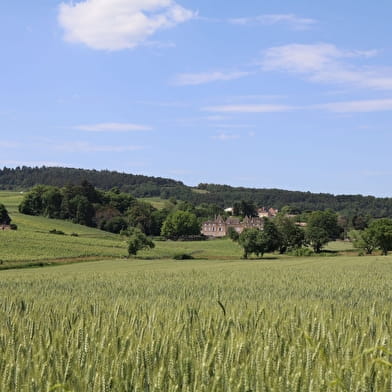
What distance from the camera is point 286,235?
108 meters

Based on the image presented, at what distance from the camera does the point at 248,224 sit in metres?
191

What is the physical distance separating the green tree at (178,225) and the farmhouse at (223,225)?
114 feet

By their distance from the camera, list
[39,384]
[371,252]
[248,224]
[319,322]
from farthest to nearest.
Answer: [248,224] → [371,252] → [319,322] → [39,384]

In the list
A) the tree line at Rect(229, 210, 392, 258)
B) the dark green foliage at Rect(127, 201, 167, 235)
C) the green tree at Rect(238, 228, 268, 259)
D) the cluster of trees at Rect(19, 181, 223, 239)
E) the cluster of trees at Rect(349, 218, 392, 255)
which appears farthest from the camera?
the dark green foliage at Rect(127, 201, 167, 235)

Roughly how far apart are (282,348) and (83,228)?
4966 inches

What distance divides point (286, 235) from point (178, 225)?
43.0m

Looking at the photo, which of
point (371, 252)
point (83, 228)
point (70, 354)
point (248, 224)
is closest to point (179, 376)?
point (70, 354)

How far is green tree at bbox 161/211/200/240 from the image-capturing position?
478ft

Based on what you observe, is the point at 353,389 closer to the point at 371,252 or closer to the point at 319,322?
the point at 319,322

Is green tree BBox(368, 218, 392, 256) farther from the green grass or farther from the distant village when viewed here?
the distant village

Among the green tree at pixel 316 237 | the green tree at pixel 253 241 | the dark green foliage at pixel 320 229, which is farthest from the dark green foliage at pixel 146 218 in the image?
the green tree at pixel 253 241

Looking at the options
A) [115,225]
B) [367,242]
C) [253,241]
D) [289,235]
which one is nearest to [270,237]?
[253,241]

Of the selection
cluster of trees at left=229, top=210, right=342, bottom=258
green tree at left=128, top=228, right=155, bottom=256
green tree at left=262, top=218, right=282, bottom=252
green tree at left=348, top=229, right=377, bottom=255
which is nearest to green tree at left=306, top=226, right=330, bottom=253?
cluster of trees at left=229, top=210, right=342, bottom=258

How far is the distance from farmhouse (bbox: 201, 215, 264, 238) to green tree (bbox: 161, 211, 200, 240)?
34.6 m
